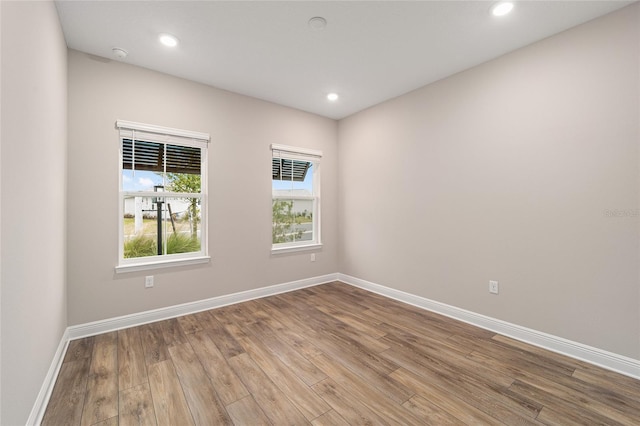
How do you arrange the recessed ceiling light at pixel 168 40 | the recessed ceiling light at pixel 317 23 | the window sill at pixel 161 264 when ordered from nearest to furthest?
the recessed ceiling light at pixel 317 23
the recessed ceiling light at pixel 168 40
the window sill at pixel 161 264

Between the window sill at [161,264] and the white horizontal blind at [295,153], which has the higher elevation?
the white horizontal blind at [295,153]

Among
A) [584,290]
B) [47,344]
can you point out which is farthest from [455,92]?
[47,344]

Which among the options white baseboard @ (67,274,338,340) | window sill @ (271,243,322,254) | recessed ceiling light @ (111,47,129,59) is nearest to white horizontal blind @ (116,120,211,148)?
recessed ceiling light @ (111,47,129,59)

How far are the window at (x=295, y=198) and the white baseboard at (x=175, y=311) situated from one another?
22.1 inches

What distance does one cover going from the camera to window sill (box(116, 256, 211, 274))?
110 inches

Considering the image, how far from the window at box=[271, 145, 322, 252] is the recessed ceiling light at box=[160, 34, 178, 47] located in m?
1.63

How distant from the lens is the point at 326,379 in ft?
6.51

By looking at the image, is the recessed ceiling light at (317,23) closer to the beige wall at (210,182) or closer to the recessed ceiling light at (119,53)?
the beige wall at (210,182)

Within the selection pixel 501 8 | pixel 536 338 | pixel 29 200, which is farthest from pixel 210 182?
pixel 536 338

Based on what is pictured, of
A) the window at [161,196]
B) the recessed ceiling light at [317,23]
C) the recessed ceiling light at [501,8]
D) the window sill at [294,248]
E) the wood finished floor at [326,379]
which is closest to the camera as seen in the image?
the wood finished floor at [326,379]

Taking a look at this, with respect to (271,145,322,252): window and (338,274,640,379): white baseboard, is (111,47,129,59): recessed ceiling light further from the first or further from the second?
(338,274,640,379): white baseboard

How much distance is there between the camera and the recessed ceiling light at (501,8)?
2.02m

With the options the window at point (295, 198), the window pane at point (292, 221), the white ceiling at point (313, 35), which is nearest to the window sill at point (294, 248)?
the window at point (295, 198)

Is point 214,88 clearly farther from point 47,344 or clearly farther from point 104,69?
point 47,344
